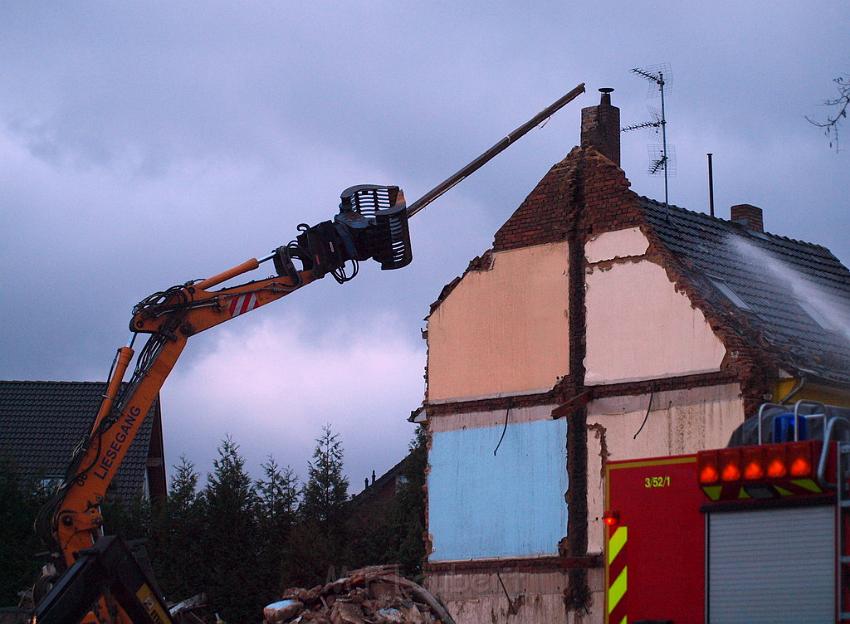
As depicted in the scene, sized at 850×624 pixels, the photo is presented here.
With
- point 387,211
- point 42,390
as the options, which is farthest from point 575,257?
point 42,390

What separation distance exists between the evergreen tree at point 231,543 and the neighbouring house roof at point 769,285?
12994mm

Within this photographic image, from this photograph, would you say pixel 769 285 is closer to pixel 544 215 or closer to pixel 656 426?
pixel 544 215

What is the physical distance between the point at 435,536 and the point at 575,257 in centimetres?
514

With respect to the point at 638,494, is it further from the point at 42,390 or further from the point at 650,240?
the point at 42,390

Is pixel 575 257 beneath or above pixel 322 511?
above

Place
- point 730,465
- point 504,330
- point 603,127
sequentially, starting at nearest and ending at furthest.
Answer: point 730,465
point 504,330
point 603,127

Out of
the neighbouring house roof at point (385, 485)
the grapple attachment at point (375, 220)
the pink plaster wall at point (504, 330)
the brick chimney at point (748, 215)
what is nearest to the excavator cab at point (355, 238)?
the grapple attachment at point (375, 220)

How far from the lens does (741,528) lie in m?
8.70

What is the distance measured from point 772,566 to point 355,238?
39.3 feet

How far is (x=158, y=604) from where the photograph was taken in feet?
49.6

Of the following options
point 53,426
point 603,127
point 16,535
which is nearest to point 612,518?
point 603,127

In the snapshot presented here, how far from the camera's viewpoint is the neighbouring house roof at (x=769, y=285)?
20.6 meters

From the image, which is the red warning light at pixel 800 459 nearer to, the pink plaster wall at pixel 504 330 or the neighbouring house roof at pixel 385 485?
the pink plaster wall at pixel 504 330

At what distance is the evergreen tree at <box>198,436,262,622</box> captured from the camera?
3044 cm
